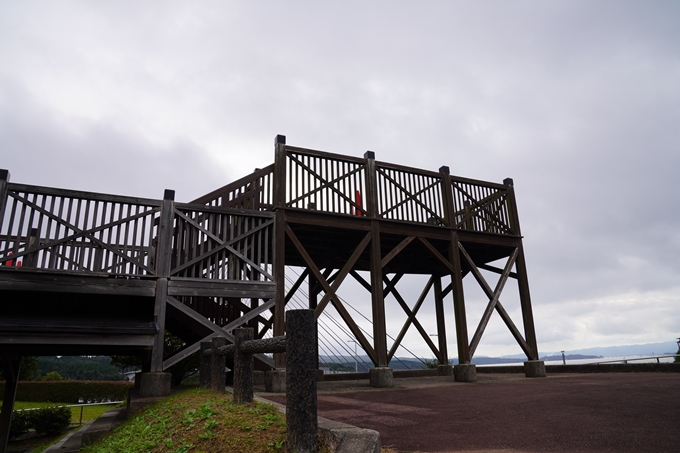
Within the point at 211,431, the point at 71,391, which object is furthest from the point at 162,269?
the point at 71,391

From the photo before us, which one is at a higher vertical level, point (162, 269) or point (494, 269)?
point (494, 269)

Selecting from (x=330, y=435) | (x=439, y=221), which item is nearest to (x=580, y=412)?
(x=330, y=435)

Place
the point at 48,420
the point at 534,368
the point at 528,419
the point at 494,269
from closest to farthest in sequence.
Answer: the point at 528,419 < the point at 534,368 < the point at 494,269 < the point at 48,420

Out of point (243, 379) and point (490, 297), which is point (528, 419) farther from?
point (490, 297)

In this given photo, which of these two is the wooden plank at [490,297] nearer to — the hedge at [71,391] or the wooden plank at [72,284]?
the wooden plank at [72,284]

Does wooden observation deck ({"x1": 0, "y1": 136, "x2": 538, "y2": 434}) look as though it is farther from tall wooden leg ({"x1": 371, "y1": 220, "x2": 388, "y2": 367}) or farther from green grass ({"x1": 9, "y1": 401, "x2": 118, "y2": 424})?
green grass ({"x1": 9, "y1": 401, "x2": 118, "y2": 424})

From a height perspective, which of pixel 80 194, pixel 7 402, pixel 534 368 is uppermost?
pixel 80 194

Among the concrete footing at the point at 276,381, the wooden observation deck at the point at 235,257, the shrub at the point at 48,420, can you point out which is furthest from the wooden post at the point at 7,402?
the shrub at the point at 48,420

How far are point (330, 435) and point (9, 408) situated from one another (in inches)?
422

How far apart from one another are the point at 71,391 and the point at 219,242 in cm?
2580

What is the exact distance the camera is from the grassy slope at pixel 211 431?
3703mm

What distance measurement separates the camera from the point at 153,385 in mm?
8664

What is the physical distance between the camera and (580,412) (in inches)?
206

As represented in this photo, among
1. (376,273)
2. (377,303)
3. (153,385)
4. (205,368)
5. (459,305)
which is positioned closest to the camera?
(205,368)
